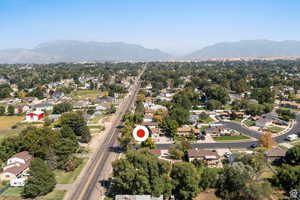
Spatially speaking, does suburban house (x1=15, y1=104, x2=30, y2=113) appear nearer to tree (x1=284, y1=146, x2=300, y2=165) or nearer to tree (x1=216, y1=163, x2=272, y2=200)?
tree (x1=216, y1=163, x2=272, y2=200)

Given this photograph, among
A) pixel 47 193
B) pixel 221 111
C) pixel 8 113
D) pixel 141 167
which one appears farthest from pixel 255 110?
pixel 8 113

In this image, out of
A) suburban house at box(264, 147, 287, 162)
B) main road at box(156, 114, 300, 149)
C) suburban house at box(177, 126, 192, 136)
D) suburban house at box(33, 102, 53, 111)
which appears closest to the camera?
suburban house at box(264, 147, 287, 162)

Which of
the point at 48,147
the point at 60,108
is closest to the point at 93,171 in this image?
the point at 48,147

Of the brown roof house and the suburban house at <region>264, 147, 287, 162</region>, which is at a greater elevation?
the suburban house at <region>264, 147, 287, 162</region>

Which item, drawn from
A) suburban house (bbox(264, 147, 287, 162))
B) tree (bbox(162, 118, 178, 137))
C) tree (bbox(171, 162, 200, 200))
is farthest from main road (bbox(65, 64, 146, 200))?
suburban house (bbox(264, 147, 287, 162))

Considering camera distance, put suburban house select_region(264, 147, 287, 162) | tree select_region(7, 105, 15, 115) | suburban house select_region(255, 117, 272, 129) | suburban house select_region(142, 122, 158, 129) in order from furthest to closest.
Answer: tree select_region(7, 105, 15, 115), suburban house select_region(255, 117, 272, 129), suburban house select_region(142, 122, 158, 129), suburban house select_region(264, 147, 287, 162)

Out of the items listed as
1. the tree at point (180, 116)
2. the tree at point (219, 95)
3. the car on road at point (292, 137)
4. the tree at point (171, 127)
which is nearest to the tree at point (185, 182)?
the tree at point (171, 127)
